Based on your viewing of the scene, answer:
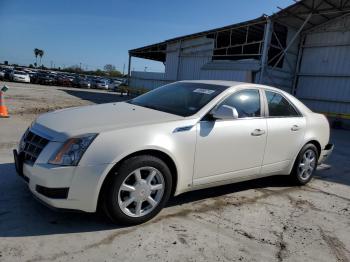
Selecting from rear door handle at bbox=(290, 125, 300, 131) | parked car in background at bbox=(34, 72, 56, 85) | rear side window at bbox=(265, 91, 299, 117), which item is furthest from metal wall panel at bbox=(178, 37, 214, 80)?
rear door handle at bbox=(290, 125, 300, 131)

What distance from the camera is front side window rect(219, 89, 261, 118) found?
4465mm

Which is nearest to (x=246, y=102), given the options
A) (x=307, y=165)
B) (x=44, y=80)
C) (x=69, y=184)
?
(x=307, y=165)

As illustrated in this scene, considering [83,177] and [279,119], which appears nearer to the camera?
[83,177]

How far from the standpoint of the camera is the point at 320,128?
5770 millimetres

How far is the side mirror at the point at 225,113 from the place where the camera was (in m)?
4.05

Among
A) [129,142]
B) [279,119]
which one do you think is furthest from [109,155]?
[279,119]

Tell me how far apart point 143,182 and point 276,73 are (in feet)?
59.5

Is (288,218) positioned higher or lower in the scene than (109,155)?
lower

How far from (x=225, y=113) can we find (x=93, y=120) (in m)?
1.51

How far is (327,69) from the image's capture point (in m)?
20.1

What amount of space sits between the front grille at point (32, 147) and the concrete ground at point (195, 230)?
1.99 feet

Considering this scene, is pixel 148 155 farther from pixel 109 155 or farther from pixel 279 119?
pixel 279 119

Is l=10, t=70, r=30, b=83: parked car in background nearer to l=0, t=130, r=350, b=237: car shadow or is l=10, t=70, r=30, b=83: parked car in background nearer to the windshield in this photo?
l=0, t=130, r=350, b=237: car shadow

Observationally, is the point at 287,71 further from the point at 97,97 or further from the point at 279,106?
the point at 279,106
